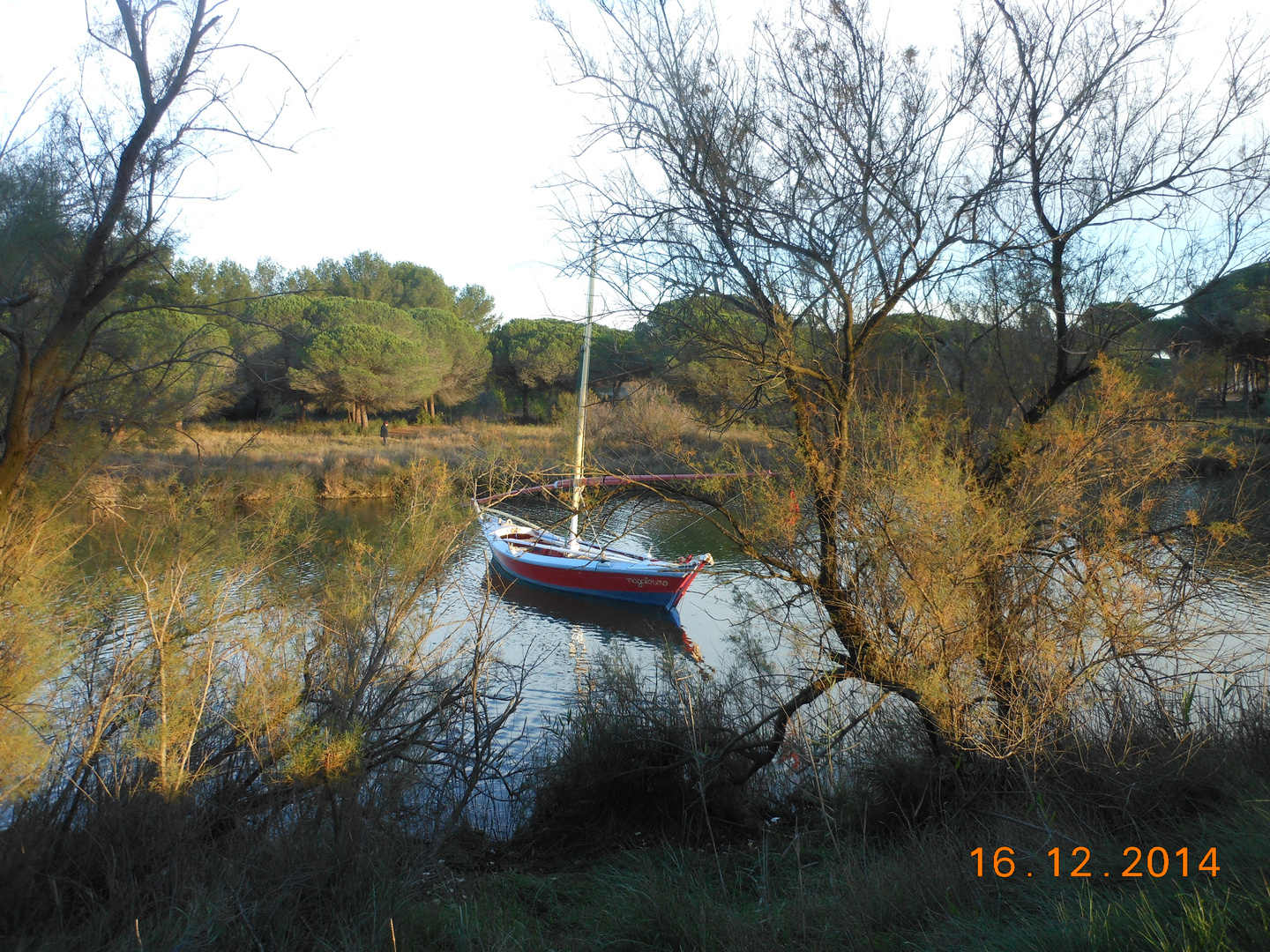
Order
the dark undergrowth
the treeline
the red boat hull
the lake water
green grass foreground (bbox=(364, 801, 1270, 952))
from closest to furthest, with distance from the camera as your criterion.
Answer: green grass foreground (bbox=(364, 801, 1270, 952)) → the dark undergrowth → the treeline → the lake water → the red boat hull

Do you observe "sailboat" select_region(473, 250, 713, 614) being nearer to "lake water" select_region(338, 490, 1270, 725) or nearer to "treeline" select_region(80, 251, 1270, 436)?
"lake water" select_region(338, 490, 1270, 725)

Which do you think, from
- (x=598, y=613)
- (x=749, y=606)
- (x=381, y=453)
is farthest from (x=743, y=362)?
(x=381, y=453)

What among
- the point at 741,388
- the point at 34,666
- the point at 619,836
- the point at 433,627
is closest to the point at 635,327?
the point at 741,388

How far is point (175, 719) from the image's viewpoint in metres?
4.51

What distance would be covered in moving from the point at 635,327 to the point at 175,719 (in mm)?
3755

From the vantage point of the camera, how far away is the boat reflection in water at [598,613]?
12821 mm

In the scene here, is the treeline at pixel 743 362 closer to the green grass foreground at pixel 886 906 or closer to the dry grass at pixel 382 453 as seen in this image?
the dry grass at pixel 382 453

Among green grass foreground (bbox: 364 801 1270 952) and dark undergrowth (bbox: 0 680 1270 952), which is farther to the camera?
dark undergrowth (bbox: 0 680 1270 952)

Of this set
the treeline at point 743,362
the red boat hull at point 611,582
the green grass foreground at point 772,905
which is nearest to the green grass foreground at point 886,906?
the green grass foreground at point 772,905

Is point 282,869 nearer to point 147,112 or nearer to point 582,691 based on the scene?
point 582,691

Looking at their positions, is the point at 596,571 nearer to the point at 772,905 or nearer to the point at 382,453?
the point at 772,905

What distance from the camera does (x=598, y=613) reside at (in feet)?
45.6

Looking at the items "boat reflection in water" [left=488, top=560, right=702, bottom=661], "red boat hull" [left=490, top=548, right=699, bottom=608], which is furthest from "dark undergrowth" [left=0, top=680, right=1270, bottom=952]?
"red boat hull" [left=490, top=548, right=699, bottom=608]

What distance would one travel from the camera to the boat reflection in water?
12821 millimetres
